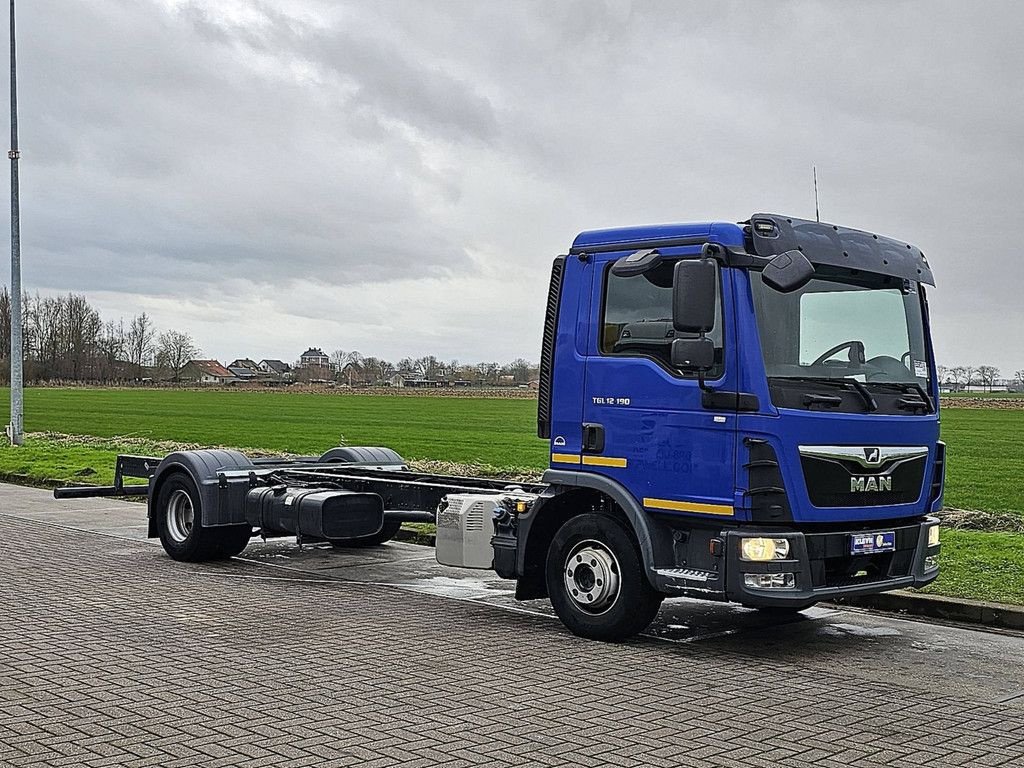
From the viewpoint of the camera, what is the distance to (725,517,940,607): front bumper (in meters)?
7.62

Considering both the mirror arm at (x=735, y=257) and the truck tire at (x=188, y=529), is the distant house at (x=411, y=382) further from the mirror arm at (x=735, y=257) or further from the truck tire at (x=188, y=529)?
the mirror arm at (x=735, y=257)

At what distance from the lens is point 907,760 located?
5.55 metres

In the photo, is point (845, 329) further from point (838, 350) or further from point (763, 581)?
point (763, 581)

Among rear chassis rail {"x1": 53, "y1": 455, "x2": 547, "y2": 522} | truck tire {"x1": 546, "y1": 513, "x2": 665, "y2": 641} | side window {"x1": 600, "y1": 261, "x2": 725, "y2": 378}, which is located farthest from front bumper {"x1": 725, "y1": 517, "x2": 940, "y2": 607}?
rear chassis rail {"x1": 53, "y1": 455, "x2": 547, "y2": 522}

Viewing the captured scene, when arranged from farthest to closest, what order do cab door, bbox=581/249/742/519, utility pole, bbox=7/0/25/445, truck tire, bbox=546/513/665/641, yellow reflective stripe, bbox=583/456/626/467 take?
utility pole, bbox=7/0/25/445 → yellow reflective stripe, bbox=583/456/626/467 → truck tire, bbox=546/513/665/641 → cab door, bbox=581/249/742/519

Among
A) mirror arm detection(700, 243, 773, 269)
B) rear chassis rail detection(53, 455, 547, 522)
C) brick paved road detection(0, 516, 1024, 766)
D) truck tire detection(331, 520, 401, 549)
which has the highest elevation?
mirror arm detection(700, 243, 773, 269)

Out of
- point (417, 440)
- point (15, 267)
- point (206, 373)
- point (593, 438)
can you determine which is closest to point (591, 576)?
point (593, 438)

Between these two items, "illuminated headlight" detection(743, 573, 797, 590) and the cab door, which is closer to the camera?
"illuminated headlight" detection(743, 573, 797, 590)

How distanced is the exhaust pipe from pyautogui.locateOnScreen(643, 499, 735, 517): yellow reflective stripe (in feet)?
13.1

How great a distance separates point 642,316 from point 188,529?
20.1 feet

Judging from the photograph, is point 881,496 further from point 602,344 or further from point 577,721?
point 577,721

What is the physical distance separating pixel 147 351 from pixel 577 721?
151968mm

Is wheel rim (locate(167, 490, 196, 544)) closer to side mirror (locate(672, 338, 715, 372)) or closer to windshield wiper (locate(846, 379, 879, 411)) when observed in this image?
side mirror (locate(672, 338, 715, 372))

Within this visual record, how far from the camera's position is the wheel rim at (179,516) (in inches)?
484
